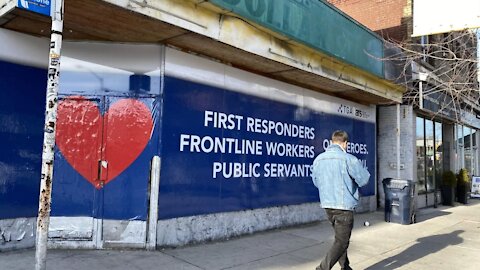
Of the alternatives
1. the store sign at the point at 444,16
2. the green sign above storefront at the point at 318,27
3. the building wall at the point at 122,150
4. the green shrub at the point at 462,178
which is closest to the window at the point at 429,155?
the green shrub at the point at 462,178

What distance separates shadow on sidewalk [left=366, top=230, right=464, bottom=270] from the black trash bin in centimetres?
109

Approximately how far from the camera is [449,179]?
48.6ft

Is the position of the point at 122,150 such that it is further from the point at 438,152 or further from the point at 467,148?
the point at 467,148

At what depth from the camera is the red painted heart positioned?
6219 mm

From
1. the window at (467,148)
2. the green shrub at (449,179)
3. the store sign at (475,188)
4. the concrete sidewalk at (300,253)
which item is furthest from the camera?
the window at (467,148)

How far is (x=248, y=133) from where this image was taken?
797cm

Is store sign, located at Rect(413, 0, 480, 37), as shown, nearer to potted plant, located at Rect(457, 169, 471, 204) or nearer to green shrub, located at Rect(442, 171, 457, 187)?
green shrub, located at Rect(442, 171, 457, 187)

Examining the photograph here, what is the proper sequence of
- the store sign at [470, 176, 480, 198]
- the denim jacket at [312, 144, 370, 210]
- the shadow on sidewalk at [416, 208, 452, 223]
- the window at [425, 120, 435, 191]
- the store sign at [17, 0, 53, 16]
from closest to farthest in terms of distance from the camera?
1. the store sign at [17, 0, 53, 16]
2. the denim jacket at [312, 144, 370, 210]
3. the shadow on sidewalk at [416, 208, 452, 223]
4. the window at [425, 120, 435, 191]
5. the store sign at [470, 176, 480, 198]

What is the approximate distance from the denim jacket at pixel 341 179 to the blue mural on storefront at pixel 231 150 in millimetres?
2519

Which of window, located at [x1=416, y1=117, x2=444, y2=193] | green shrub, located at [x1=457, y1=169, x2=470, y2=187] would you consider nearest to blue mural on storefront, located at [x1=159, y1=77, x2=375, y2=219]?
window, located at [x1=416, y1=117, x2=444, y2=193]

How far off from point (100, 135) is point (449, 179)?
1304cm

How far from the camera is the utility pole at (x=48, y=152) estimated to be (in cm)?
346

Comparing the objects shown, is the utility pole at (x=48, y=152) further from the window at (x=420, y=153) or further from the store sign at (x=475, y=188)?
the store sign at (x=475, y=188)

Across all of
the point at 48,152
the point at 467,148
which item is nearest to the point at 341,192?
the point at 48,152
